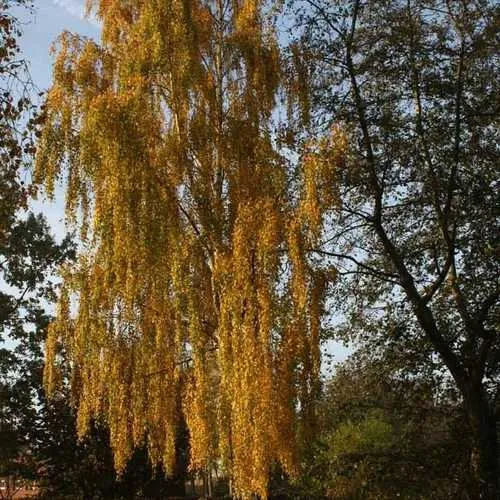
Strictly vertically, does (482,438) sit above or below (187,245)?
below

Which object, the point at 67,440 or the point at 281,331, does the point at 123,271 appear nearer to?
the point at 281,331

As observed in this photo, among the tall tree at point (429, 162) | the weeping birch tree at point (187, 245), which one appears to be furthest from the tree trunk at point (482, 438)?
the weeping birch tree at point (187, 245)

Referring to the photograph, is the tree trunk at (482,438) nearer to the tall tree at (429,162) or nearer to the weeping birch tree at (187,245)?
the tall tree at (429,162)

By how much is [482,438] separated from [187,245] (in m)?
5.49

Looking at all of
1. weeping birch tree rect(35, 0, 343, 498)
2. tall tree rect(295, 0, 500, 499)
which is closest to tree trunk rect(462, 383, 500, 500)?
tall tree rect(295, 0, 500, 499)

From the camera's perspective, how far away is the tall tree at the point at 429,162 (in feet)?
34.6

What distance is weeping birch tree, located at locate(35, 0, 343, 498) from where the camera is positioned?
7.99m

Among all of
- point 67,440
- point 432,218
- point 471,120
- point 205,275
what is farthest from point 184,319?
point 67,440

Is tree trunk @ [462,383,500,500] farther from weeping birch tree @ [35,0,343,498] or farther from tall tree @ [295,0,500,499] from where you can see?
weeping birch tree @ [35,0,343,498]

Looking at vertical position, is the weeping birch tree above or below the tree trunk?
above

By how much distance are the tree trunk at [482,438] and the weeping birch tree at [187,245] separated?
3328mm

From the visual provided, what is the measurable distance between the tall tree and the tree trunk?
2 centimetres

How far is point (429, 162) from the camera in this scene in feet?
34.5

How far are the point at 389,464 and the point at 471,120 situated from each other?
571cm
